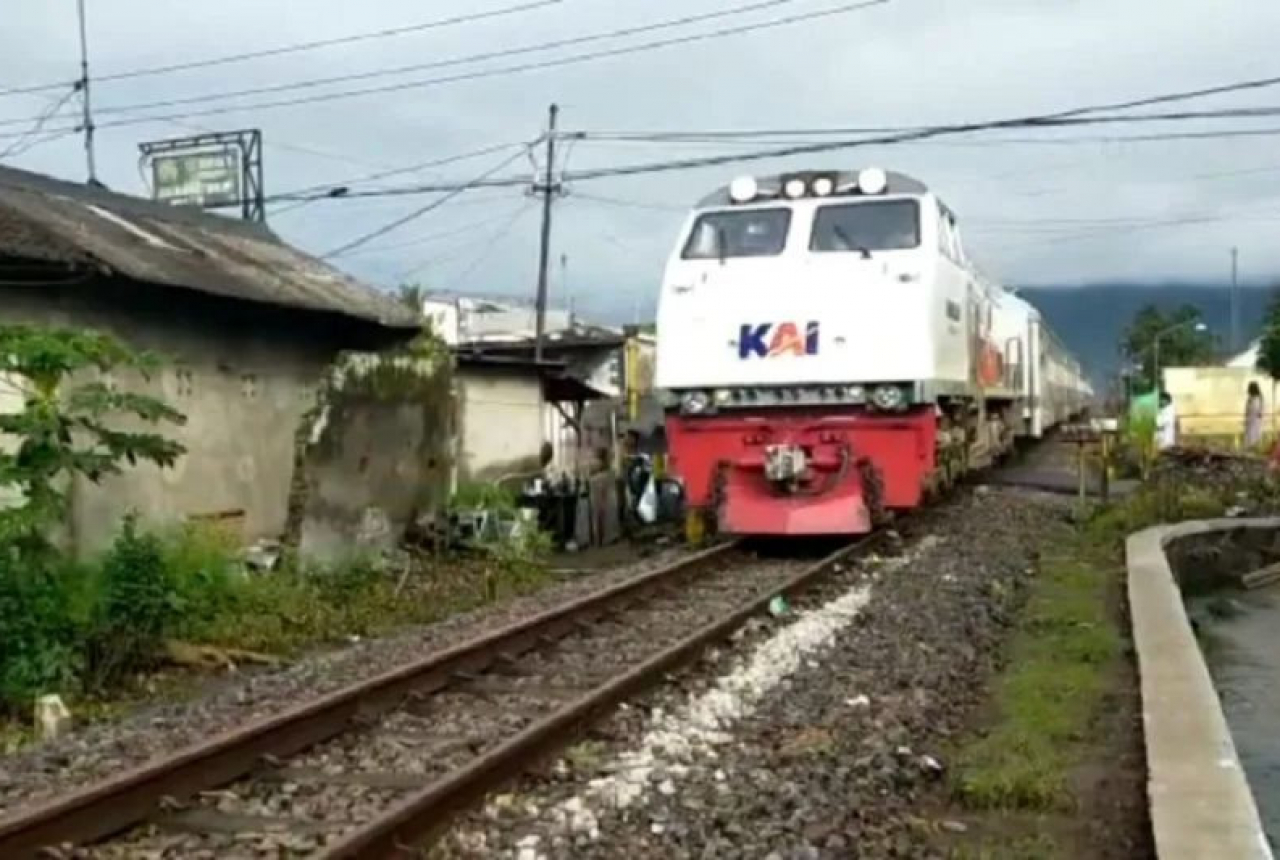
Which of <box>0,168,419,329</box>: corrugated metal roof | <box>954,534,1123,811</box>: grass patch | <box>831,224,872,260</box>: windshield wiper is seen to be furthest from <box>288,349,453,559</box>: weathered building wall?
<box>954,534,1123,811</box>: grass patch

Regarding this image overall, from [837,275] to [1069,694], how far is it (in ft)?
23.1

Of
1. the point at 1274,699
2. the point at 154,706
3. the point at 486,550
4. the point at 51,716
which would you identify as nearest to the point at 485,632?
the point at 154,706

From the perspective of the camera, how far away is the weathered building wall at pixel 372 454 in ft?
49.2

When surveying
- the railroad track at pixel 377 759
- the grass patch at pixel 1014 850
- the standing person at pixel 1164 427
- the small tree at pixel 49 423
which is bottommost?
the grass patch at pixel 1014 850

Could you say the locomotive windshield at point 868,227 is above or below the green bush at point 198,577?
above

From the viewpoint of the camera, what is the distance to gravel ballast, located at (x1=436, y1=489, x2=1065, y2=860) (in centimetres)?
566

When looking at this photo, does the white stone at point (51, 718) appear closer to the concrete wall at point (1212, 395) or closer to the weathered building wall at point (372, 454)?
the weathered building wall at point (372, 454)

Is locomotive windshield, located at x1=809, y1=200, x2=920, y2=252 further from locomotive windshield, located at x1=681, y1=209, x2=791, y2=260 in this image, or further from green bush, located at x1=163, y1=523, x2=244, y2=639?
green bush, located at x1=163, y1=523, x2=244, y2=639

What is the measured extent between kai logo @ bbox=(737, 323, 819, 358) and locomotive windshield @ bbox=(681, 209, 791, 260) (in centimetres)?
80

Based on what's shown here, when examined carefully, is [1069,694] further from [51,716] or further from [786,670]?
[51,716]

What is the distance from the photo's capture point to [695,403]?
14.9 metres

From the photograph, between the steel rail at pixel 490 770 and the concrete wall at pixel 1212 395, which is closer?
the steel rail at pixel 490 770

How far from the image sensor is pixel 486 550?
54.7ft

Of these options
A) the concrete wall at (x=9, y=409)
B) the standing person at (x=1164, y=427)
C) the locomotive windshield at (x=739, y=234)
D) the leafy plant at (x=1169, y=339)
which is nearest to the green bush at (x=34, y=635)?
the concrete wall at (x=9, y=409)
